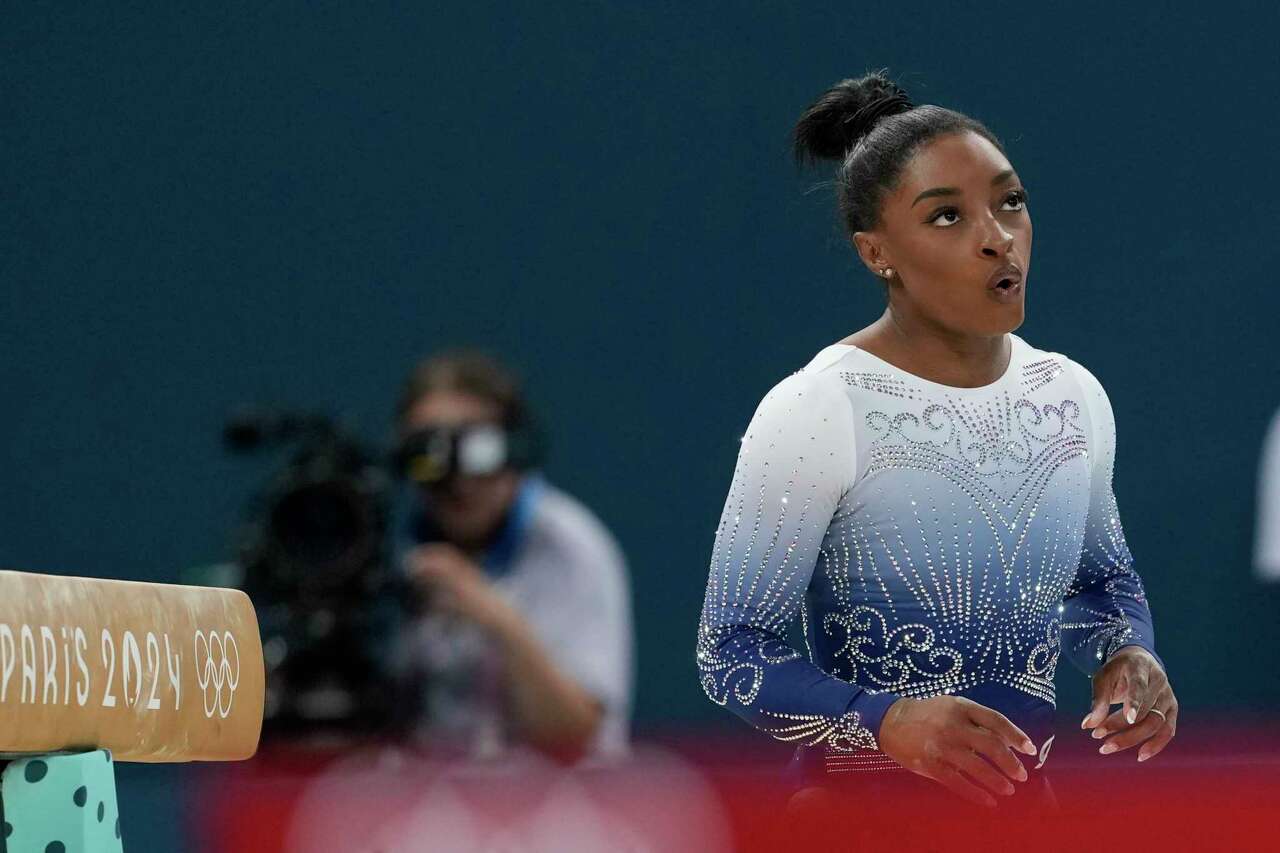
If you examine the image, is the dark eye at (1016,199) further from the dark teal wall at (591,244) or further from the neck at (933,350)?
the dark teal wall at (591,244)

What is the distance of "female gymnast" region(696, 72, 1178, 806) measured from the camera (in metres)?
1.96

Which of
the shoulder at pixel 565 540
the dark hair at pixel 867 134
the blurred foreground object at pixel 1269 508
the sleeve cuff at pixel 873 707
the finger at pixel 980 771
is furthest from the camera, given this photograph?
the blurred foreground object at pixel 1269 508

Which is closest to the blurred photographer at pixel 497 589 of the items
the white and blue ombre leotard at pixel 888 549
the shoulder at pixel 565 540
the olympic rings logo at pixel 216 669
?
the shoulder at pixel 565 540

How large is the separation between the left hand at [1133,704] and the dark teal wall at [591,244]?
3.08 m

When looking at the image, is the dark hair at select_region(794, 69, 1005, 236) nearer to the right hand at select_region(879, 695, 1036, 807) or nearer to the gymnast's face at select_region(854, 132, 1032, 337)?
the gymnast's face at select_region(854, 132, 1032, 337)

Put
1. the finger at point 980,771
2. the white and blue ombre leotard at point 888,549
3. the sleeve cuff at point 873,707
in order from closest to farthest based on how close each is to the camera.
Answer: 1. the finger at point 980,771
2. the sleeve cuff at point 873,707
3. the white and blue ombre leotard at point 888,549

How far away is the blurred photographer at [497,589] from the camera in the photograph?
3.72 m

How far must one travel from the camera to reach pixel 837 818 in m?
1.89

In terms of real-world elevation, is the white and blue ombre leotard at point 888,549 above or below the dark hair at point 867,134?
below

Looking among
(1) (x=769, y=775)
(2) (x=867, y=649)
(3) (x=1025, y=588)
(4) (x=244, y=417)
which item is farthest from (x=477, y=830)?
(4) (x=244, y=417)

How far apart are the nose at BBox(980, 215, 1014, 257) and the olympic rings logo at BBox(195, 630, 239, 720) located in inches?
39.1

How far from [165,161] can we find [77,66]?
39cm

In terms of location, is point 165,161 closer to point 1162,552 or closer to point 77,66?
point 77,66

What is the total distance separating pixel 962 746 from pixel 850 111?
Answer: 794 millimetres
